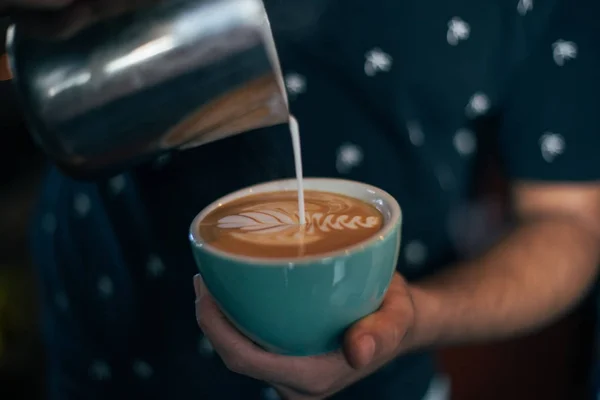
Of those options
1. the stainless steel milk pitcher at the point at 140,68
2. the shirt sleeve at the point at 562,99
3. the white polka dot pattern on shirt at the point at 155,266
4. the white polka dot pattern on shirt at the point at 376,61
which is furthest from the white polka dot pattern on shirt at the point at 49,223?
the shirt sleeve at the point at 562,99

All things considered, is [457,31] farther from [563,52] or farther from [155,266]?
[155,266]

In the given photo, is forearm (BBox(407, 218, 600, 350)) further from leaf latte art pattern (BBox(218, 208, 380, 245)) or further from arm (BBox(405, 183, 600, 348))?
leaf latte art pattern (BBox(218, 208, 380, 245))

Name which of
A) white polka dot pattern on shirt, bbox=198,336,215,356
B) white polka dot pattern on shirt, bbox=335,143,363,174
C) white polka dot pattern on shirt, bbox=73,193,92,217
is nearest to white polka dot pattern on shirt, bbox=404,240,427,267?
white polka dot pattern on shirt, bbox=335,143,363,174

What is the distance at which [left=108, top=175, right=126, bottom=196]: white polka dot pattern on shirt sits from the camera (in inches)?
22.0

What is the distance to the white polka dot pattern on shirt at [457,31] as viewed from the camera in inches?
22.3

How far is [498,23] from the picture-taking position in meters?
0.57

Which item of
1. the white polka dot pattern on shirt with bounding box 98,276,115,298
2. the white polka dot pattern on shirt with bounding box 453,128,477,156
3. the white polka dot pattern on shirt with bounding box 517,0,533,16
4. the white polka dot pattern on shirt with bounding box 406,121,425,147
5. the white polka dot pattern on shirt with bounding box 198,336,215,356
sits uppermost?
the white polka dot pattern on shirt with bounding box 517,0,533,16

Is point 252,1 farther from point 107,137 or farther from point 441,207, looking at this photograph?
point 441,207

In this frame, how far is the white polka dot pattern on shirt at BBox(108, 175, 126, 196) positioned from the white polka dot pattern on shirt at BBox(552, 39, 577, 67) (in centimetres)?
45

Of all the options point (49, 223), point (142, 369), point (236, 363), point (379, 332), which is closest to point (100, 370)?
point (142, 369)

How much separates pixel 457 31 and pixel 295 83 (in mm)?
171

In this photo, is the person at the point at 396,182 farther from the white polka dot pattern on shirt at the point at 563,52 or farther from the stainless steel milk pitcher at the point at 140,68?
the stainless steel milk pitcher at the point at 140,68

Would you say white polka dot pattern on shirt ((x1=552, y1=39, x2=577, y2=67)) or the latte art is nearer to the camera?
the latte art

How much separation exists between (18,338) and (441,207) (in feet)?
2.88
